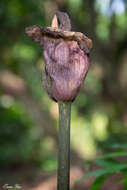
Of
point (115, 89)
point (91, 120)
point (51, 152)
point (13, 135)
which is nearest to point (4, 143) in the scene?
point (13, 135)

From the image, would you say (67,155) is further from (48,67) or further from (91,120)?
(91,120)

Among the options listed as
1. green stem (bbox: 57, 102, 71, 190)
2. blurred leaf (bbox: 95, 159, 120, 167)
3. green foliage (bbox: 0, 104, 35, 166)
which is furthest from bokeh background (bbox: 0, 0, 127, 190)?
green stem (bbox: 57, 102, 71, 190)

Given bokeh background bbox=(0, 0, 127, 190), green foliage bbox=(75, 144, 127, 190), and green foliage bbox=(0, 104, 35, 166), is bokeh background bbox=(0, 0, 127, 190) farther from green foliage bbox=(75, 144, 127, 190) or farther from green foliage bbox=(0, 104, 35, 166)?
green foliage bbox=(75, 144, 127, 190)

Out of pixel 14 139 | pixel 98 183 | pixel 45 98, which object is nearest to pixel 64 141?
pixel 98 183

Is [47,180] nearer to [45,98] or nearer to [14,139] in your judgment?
[14,139]

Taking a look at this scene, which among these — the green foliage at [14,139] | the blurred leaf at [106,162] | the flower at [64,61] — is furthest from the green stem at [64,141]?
the green foliage at [14,139]

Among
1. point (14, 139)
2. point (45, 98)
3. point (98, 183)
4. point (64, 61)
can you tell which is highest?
point (45, 98)

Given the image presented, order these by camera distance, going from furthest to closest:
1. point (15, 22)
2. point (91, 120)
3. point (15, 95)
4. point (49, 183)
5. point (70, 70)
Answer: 1. point (91, 120)
2. point (15, 95)
3. point (15, 22)
4. point (49, 183)
5. point (70, 70)

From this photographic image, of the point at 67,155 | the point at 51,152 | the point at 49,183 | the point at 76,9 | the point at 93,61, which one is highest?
the point at 76,9
